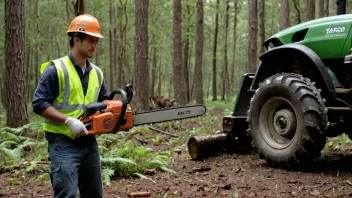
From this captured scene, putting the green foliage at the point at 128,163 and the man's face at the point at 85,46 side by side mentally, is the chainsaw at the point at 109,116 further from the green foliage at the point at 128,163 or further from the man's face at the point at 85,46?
the green foliage at the point at 128,163

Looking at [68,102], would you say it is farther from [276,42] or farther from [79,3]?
[79,3]

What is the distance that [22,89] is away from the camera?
9.24 metres

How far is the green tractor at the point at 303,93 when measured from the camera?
17.0ft

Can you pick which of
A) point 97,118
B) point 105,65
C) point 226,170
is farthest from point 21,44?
point 105,65

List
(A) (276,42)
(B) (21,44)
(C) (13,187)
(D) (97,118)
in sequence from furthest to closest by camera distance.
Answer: (B) (21,44), (A) (276,42), (C) (13,187), (D) (97,118)

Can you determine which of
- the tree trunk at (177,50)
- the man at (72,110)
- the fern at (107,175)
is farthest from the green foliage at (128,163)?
the tree trunk at (177,50)

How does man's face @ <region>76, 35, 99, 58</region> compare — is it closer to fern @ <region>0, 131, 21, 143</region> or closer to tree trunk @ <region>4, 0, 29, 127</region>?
fern @ <region>0, 131, 21, 143</region>

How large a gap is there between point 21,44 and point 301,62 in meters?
6.58

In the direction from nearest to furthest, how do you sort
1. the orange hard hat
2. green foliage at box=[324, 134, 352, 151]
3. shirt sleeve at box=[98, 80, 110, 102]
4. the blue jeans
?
the blue jeans → the orange hard hat → shirt sleeve at box=[98, 80, 110, 102] → green foliage at box=[324, 134, 352, 151]

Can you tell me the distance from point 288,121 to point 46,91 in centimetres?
367

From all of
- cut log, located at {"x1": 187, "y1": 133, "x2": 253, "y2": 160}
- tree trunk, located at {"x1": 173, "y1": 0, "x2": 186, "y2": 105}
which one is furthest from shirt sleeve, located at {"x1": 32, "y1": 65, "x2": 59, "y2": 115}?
tree trunk, located at {"x1": 173, "y1": 0, "x2": 186, "y2": 105}

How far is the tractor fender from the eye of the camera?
5.30 meters

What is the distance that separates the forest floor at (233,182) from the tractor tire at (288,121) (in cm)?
27

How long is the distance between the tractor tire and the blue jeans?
2974 mm
